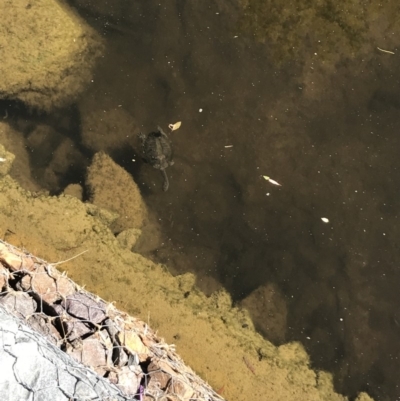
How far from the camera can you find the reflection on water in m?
4.14

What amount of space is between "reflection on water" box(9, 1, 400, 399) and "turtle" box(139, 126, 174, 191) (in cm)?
9

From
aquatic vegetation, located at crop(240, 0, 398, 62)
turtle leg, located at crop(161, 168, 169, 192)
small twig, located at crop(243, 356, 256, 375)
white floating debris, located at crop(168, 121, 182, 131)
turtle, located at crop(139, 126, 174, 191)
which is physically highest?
aquatic vegetation, located at crop(240, 0, 398, 62)

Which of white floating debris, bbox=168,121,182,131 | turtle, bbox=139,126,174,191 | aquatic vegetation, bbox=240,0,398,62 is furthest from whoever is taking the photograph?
aquatic vegetation, bbox=240,0,398,62

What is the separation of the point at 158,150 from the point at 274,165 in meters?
1.09

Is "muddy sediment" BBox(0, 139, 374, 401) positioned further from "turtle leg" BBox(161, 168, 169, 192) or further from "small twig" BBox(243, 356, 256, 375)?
"turtle leg" BBox(161, 168, 169, 192)

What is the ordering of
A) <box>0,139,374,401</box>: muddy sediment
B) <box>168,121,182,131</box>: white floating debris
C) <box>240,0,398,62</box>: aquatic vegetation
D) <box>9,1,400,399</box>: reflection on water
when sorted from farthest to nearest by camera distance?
<box>240,0,398,62</box>: aquatic vegetation → <box>168,121,182,131</box>: white floating debris → <box>9,1,400,399</box>: reflection on water → <box>0,139,374,401</box>: muddy sediment

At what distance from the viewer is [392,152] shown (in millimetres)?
4328

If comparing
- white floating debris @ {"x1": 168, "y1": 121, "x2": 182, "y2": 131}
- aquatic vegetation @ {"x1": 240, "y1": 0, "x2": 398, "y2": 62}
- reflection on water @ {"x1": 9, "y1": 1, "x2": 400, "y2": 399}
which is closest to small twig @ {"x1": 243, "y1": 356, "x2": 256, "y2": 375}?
reflection on water @ {"x1": 9, "y1": 1, "x2": 400, "y2": 399}

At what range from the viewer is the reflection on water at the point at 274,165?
4.14 metres

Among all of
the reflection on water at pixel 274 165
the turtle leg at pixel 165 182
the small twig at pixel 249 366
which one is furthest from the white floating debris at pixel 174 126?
the small twig at pixel 249 366

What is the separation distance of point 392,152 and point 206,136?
5.77ft

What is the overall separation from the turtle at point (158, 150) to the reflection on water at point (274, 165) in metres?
0.09

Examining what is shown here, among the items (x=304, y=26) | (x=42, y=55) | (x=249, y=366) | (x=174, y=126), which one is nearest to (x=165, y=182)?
(x=174, y=126)

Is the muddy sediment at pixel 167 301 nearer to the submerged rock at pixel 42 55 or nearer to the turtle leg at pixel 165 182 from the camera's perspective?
the turtle leg at pixel 165 182
